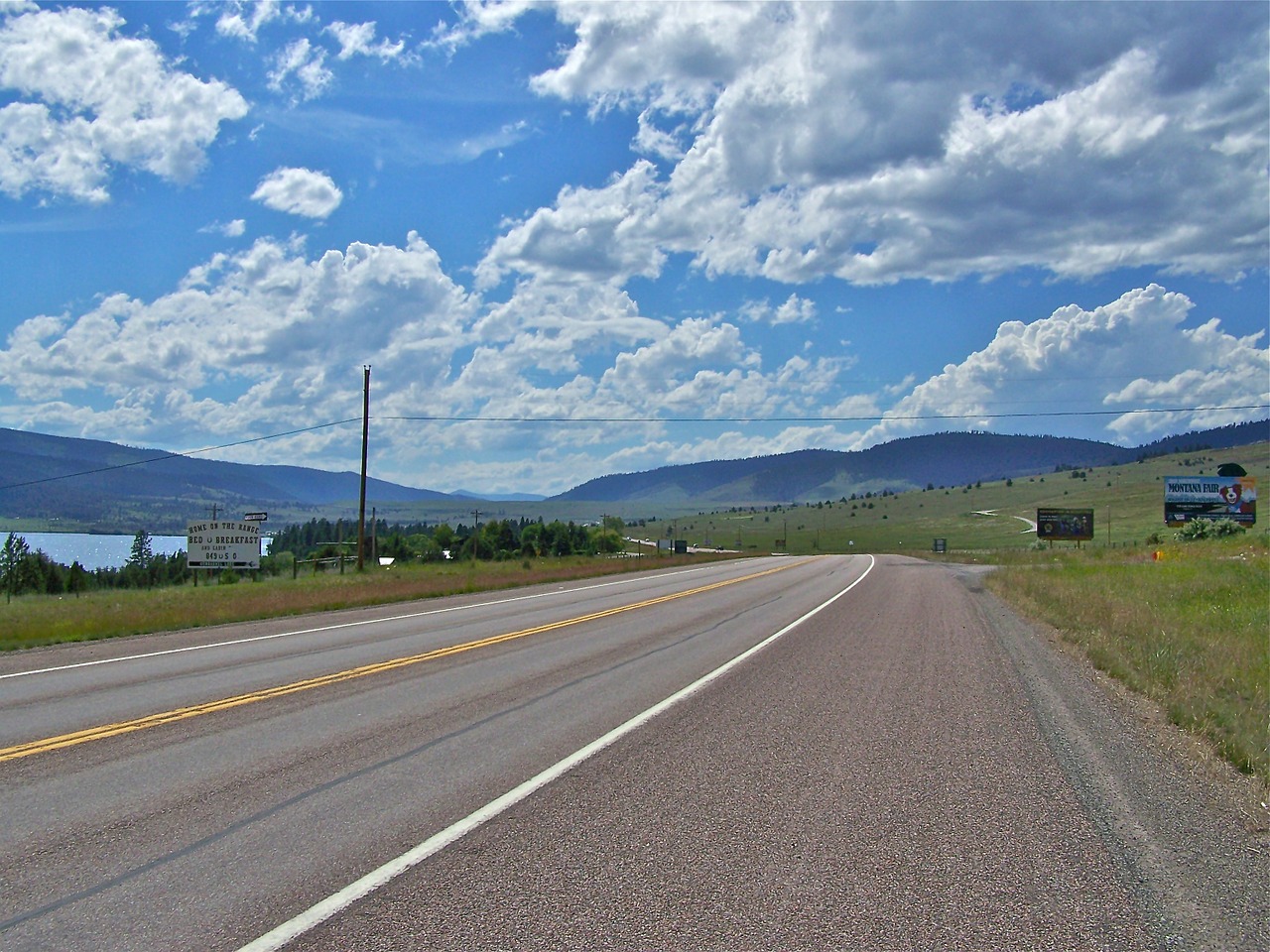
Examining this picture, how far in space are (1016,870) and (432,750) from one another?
187 inches

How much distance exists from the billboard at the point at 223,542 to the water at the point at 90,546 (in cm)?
6467

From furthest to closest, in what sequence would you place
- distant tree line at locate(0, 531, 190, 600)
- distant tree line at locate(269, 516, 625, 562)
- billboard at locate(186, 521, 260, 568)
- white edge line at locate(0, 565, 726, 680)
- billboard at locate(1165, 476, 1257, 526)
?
1. distant tree line at locate(269, 516, 625, 562)
2. distant tree line at locate(0, 531, 190, 600)
3. billboard at locate(1165, 476, 1257, 526)
4. billboard at locate(186, 521, 260, 568)
5. white edge line at locate(0, 565, 726, 680)

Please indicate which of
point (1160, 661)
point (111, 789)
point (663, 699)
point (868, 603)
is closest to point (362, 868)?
point (111, 789)

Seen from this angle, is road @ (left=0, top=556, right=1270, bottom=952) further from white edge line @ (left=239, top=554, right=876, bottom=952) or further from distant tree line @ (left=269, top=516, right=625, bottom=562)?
distant tree line @ (left=269, top=516, right=625, bottom=562)

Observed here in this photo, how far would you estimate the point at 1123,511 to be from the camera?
116 meters

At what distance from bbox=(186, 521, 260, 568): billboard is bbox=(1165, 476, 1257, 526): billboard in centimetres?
5479

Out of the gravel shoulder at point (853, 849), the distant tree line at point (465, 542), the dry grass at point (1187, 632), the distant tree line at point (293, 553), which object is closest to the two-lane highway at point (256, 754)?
the gravel shoulder at point (853, 849)

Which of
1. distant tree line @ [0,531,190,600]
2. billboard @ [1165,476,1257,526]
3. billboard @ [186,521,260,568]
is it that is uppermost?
billboard @ [1165,476,1257,526]

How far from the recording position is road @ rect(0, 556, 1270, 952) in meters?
4.92

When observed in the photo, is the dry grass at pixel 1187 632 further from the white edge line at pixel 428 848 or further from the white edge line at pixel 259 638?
the white edge line at pixel 259 638

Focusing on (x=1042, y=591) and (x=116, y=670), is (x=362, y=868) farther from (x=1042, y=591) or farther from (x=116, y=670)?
(x=1042, y=591)

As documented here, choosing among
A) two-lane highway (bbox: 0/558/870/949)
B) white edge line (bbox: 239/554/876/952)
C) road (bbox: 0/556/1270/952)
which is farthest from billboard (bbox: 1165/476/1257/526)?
white edge line (bbox: 239/554/876/952)

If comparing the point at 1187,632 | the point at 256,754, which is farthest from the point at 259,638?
the point at 1187,632

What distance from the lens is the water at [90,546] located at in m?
114
